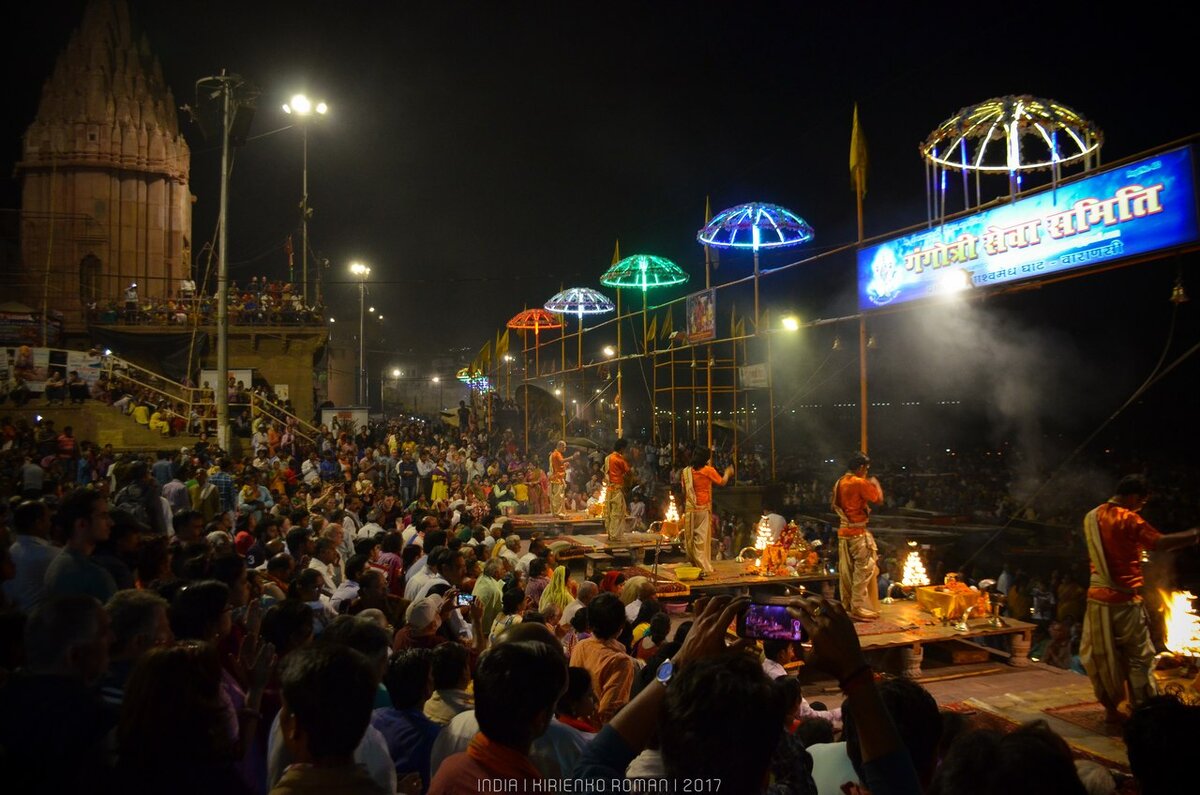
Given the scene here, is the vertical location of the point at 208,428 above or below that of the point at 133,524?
above

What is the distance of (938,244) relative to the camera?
32.7 feet

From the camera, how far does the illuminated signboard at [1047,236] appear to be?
738 centimetres

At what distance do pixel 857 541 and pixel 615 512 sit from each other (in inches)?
246

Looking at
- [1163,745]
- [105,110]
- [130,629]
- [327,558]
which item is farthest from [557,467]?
[105,110]

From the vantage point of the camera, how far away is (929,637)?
8930 millimetres

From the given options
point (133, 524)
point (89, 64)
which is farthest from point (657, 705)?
point (89, 64)

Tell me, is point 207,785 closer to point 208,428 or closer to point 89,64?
point 208,428

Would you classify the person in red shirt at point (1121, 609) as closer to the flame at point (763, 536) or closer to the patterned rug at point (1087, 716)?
the patterned rug at point (1087, 716)

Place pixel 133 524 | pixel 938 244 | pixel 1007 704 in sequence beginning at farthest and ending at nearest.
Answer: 1. pixel 938 244
2. pixel 1007 704
3. pixel 133 524

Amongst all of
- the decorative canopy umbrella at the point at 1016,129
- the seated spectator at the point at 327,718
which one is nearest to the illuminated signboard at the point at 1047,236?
the decorative canopy umbrella at the point at 1016,129

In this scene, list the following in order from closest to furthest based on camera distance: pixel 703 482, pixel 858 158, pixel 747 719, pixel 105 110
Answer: pixel 747 719, pixel 858 158, pixel 703 482, pixel 105 110

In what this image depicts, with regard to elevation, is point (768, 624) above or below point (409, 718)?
above

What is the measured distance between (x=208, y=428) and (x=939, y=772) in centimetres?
2429

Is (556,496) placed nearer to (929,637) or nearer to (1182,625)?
(929,637)
